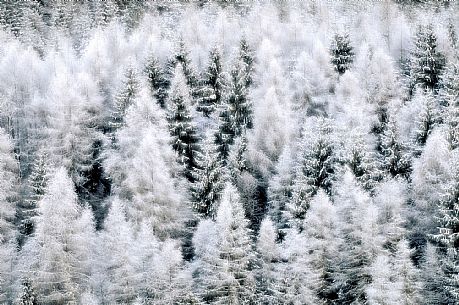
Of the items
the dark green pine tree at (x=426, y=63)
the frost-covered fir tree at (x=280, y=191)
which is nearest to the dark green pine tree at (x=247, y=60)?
the frost-covered fir tree at (x=280, y=191)

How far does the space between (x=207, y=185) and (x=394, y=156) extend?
1765 centimetres

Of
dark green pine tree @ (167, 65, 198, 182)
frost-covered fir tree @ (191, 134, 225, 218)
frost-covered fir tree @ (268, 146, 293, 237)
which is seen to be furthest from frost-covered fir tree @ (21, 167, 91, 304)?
frost-covered fir tree @ (268, 146, 293, 237)

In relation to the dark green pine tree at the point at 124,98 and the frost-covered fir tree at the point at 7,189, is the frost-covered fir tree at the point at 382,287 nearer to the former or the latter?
the dark green pine tree at the point at 124,98

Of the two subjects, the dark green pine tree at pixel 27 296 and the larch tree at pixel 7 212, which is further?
the larch tree at pixel 7 212

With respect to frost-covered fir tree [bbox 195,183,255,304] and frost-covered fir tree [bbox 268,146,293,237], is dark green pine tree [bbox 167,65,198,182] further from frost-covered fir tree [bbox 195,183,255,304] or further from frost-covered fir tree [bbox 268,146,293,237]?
frost-covered fir tree [bbox 195,183,255,304]

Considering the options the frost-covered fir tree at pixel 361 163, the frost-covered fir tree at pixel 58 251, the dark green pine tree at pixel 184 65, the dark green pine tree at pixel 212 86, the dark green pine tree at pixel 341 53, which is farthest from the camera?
the dark green pine tree at pixel 341 53

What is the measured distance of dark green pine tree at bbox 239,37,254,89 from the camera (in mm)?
68938

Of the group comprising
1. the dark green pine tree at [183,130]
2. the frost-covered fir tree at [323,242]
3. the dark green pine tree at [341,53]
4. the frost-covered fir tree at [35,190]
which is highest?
the dark green pine tree at [341,53]

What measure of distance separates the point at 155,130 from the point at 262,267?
1620cm

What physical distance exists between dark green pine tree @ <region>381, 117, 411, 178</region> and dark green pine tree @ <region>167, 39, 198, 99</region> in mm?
22910

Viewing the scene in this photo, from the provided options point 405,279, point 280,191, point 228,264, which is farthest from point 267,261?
point 405,279

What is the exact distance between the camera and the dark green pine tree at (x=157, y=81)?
63141 mm

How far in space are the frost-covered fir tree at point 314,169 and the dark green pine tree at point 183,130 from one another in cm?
1045

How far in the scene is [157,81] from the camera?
64.1m
